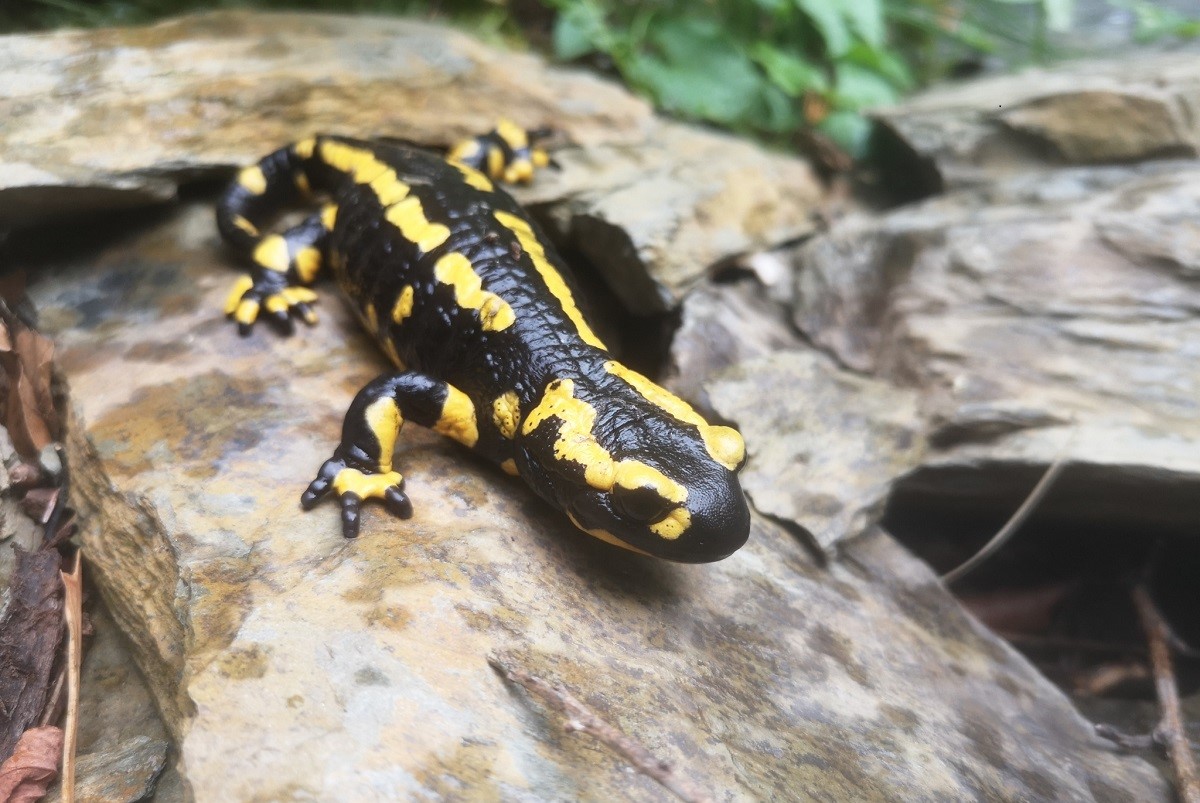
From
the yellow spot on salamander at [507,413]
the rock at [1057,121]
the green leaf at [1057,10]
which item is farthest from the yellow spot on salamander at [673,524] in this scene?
the green leaf at [1057,10]

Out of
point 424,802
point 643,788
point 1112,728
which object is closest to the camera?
point 424,802

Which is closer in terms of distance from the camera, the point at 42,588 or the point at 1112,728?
the point at 42,588

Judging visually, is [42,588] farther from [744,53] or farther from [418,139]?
[744,53]

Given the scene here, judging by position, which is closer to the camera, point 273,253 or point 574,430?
point 574,430

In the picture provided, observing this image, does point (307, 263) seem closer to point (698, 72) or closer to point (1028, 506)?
point (698, 72)

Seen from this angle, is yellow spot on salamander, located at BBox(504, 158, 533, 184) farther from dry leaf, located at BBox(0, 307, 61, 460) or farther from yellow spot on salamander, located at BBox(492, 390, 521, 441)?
dry leaf, located at BBox(0, 307, 61, 460)

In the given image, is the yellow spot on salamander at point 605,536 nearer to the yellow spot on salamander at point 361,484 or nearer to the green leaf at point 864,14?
the yellow spot on salamander at point 361,484

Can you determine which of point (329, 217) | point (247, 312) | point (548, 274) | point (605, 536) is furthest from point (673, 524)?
point (329, 217)

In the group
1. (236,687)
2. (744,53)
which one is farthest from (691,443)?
(744,53)
